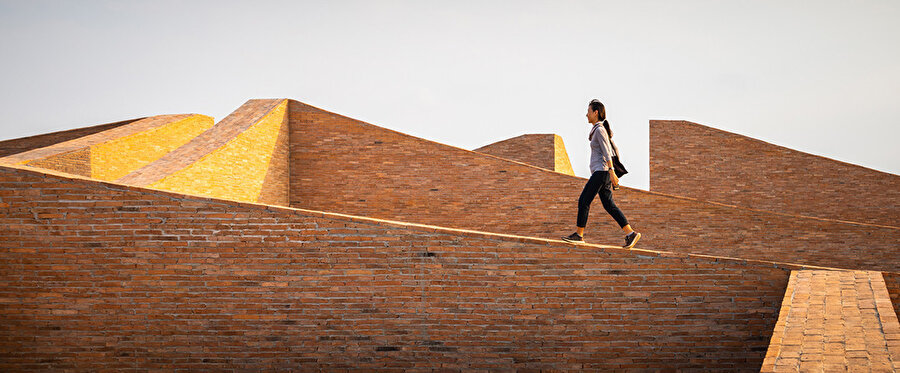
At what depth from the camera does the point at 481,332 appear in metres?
5.75

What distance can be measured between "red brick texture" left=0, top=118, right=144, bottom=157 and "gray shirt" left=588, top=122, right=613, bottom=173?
1388 cm

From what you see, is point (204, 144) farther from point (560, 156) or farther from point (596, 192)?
point (560, 156)

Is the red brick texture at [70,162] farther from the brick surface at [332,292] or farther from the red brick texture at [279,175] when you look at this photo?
the brick surface at [332,292]

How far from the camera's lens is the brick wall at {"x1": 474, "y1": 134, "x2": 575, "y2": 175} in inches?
674

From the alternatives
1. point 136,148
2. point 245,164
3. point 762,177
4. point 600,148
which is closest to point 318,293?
point 600,148

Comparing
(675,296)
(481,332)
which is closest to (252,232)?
(481,332)

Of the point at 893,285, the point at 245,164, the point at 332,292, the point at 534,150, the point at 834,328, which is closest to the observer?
the point at 834,328

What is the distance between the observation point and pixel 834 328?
4191 mm

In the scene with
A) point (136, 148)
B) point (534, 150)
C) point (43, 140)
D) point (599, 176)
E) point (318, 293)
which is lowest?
point (318, 293)

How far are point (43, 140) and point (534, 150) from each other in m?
12.1

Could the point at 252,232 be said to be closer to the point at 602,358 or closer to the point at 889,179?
the point at 602,358

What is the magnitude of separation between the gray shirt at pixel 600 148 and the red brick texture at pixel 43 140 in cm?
1388

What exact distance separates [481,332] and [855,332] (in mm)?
2771

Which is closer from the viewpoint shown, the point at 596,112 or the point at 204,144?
the point at 596,112
